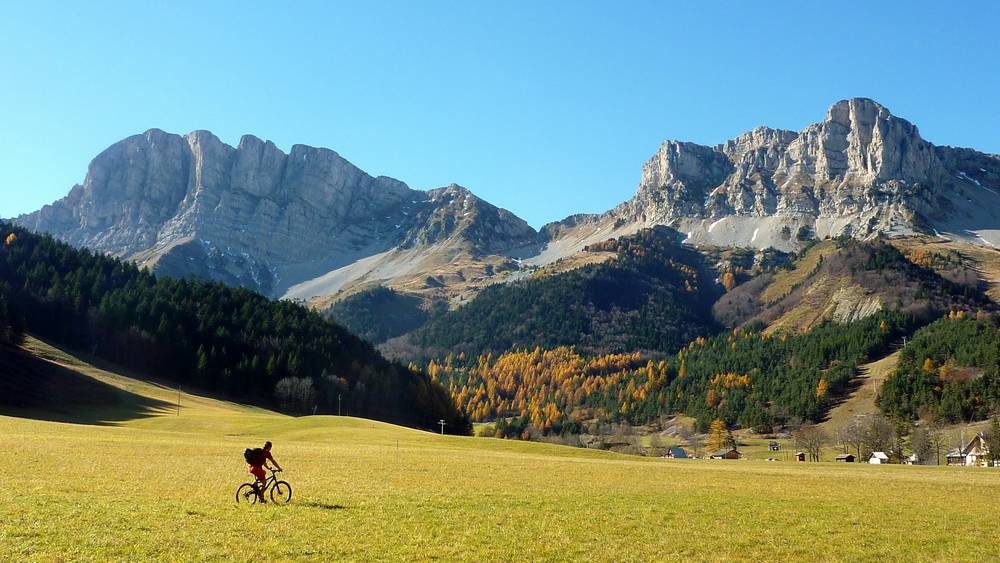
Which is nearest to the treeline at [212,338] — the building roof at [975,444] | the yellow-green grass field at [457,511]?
the yellow-green grass field at [457,511]

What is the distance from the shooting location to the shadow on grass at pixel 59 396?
320ft

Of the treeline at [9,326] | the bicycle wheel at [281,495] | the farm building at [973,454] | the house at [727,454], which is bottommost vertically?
the house at [727,454]

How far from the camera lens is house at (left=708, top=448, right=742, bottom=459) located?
590 ft

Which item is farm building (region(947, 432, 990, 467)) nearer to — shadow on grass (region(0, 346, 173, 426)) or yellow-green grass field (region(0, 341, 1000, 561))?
yellow-green grass field (region(0, 341, 1000, 561))

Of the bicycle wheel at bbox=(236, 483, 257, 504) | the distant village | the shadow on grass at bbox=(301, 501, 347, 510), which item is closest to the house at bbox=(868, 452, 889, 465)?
the distant village

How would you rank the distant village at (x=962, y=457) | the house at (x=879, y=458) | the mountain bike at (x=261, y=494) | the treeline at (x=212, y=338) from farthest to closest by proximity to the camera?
the treeline at (x=212, y=338), the house at (x=879, y=458), the distant village at (x=962, y=457), the mountain bike at (x=261, y=494)

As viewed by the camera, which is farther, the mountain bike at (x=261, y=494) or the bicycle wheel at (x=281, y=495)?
the bicycle wheel at (x=281, y=495)

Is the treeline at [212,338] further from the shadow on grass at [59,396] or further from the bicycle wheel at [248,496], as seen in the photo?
the bicycle wheel at [248,496]

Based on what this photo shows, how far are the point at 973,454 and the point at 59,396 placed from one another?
6622 inches

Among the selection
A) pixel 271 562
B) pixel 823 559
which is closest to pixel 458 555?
pixel 271 562

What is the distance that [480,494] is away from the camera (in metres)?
35.9

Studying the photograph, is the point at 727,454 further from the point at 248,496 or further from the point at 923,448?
the point at 248,496

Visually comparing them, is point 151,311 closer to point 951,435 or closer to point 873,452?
point 873,452

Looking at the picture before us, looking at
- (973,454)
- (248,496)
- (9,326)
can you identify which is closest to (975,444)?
(973,454)
